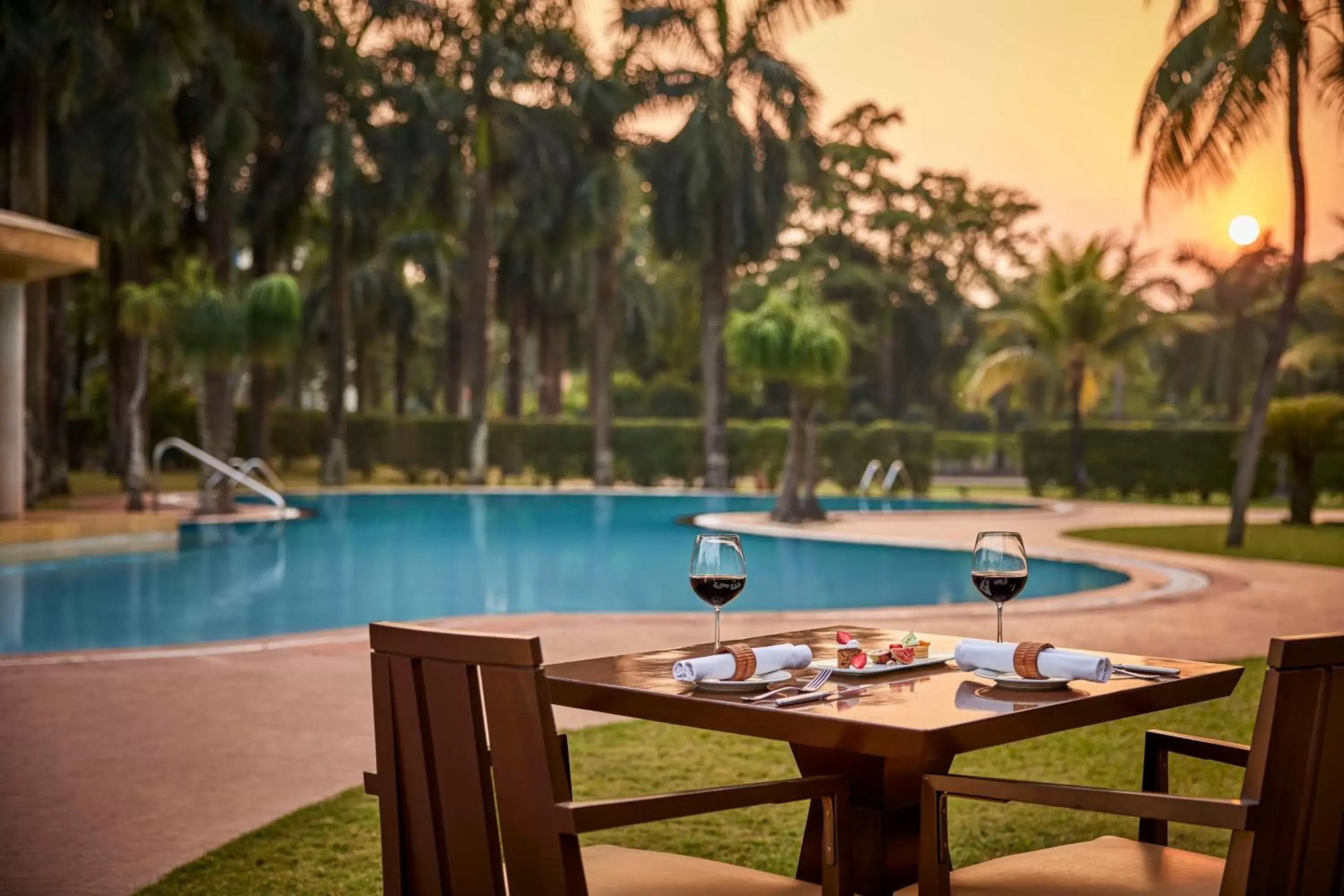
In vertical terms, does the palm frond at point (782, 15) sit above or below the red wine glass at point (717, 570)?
above

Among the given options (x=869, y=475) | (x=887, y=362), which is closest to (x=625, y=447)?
(x=869, y=475)

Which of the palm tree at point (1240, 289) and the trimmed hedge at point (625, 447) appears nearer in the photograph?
the trimmed hedge at point (625, 447)

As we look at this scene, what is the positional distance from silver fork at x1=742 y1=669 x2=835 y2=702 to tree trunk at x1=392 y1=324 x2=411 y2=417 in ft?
117

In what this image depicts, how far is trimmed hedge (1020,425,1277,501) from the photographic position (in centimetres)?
2783

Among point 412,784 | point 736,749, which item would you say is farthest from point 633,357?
point 412,784

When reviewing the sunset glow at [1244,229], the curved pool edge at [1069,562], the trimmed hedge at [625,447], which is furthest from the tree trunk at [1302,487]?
the trimmed hedge at [625,447]

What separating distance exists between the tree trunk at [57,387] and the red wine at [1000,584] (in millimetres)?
22575

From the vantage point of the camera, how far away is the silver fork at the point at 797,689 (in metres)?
2.67

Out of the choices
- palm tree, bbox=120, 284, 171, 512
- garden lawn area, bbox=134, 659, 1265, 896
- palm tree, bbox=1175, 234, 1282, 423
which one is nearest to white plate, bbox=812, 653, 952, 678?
garden lawn area, bbox=134, 659, 1265, 896

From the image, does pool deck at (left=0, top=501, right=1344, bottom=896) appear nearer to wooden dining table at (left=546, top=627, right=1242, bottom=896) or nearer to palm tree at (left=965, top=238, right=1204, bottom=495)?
wooden dining table at (left=546, top=627, right=1242, bottom=896)

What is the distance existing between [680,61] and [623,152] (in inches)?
93.9

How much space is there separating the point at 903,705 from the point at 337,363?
92.1ft

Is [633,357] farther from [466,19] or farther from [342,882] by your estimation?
[342,882]

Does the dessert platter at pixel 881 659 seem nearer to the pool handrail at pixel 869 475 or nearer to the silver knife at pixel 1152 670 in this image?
the silver knife at pixel 1152 670
